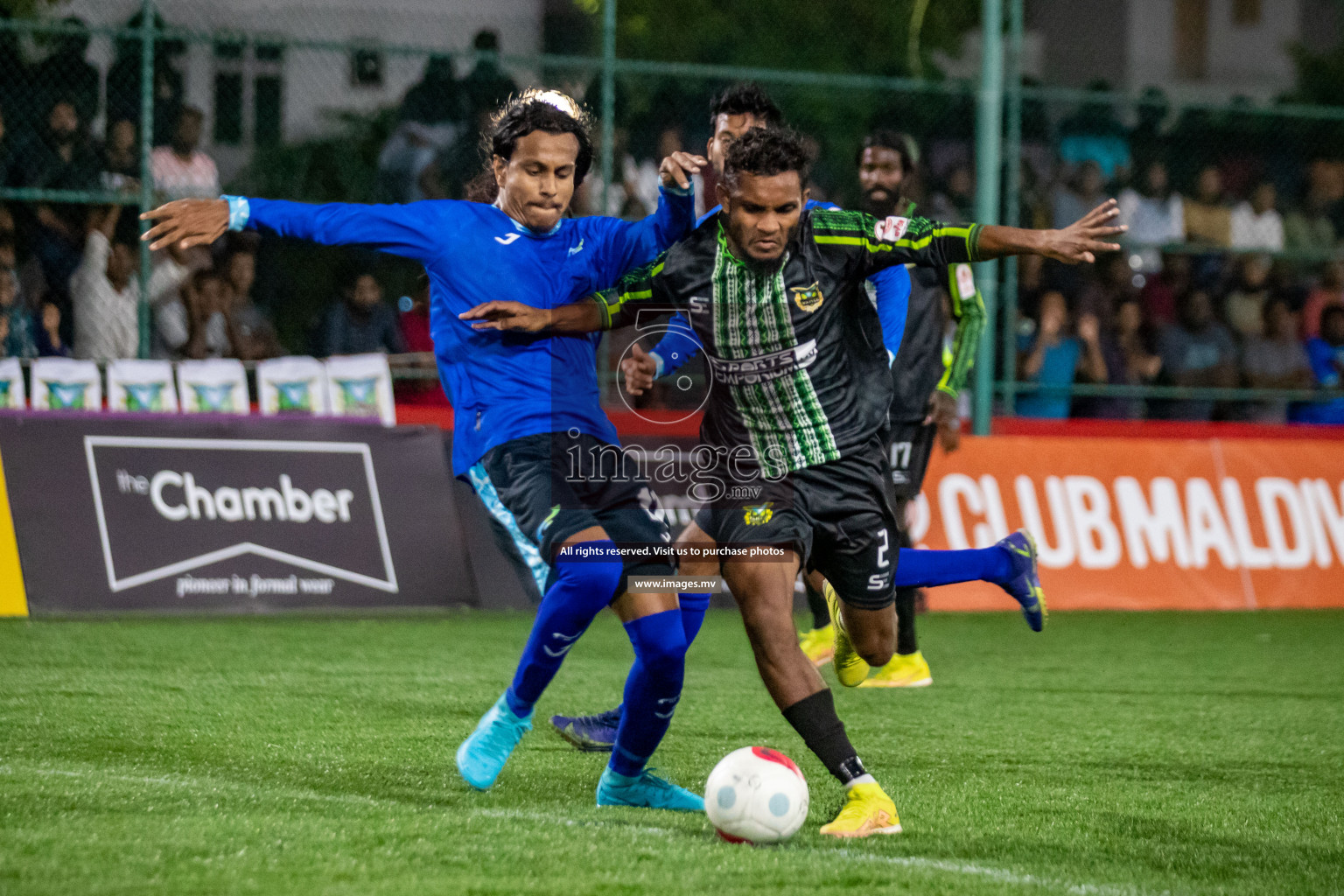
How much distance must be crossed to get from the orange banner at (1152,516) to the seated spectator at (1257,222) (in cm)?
249

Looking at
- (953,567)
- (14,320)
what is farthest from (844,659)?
(14,320)

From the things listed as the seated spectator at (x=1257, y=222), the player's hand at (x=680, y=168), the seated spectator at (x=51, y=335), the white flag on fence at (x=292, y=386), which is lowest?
the white flag on fence at (x=292, y=386)

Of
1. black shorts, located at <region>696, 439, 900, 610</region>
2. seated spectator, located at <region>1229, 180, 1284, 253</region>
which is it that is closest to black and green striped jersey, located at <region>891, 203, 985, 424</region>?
black shorts, located at <region>696, 439, 900, 610</region>

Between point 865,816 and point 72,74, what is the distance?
330 inches

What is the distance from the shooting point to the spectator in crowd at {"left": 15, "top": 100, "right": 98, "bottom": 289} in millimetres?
10203

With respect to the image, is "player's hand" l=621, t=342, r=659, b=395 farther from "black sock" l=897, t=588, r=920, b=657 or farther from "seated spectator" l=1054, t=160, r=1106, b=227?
"seated spectator" l=1054, t=160, r=1106, b=227

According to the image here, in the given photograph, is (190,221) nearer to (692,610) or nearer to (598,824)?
(692,610)

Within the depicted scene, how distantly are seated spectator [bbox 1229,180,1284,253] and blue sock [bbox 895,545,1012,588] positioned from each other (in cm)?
819

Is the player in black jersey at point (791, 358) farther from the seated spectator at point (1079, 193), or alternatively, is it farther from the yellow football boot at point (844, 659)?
the seated spectator at point (1079, 193)

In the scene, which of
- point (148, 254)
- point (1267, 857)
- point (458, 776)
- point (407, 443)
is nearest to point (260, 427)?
point (407, 443)

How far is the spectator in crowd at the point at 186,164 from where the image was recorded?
1052cm

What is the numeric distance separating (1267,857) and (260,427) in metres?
6.89

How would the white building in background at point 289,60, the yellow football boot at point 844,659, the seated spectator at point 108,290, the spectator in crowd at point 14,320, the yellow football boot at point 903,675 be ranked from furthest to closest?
1. the white building in background at point 289,60
2. the seated spectator at point 108,290
3. the spectator in crowd at point 14,320
4. the yellow football boot at point 903,675
5. the yellow football boot at point 844,659

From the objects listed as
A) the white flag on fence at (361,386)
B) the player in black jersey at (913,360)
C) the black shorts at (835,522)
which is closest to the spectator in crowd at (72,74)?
the white flag on fence at (361,386)
